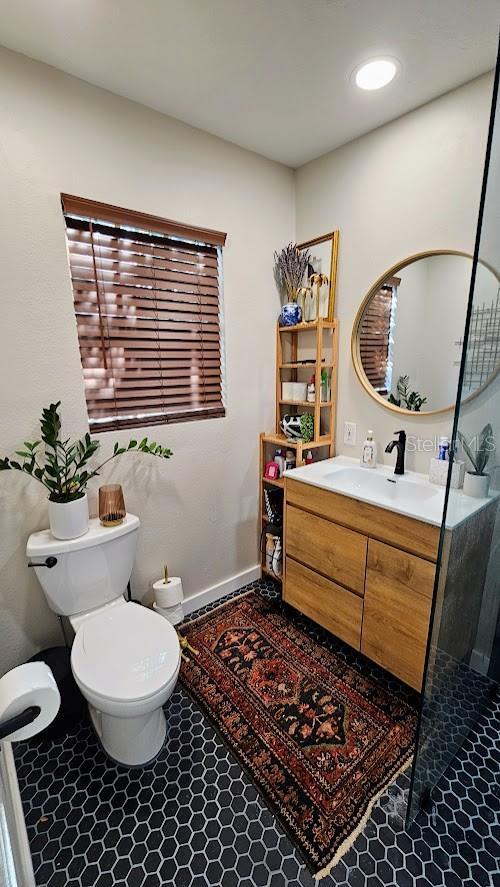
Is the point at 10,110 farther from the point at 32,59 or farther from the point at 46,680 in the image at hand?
the point at 46,680

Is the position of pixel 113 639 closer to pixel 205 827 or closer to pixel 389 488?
pixel 205 827

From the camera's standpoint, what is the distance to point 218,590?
2.29 meters

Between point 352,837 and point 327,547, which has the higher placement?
point 327,547

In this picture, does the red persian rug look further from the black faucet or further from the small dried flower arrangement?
the small dried flower arrangement

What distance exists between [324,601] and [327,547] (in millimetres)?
292

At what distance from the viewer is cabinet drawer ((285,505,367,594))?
5.43 feet

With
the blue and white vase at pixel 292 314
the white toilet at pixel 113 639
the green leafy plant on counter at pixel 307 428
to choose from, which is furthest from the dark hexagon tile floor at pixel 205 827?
the blue and white vase at pixel 292 314

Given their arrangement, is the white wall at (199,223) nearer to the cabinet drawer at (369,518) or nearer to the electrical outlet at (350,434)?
the electrical outlet at (350,434)

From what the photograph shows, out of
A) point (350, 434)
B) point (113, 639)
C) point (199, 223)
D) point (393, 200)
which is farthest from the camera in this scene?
point (350, 434)

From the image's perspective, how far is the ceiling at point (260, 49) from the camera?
46.1 inches

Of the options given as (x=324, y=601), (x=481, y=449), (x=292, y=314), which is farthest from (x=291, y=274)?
(x=324, y=601)

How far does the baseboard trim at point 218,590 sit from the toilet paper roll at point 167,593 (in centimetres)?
22

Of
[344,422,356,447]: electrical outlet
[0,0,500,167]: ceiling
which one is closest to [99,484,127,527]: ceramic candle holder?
[344,422,356,447]: electrical outlet

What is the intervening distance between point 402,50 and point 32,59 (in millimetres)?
1333
